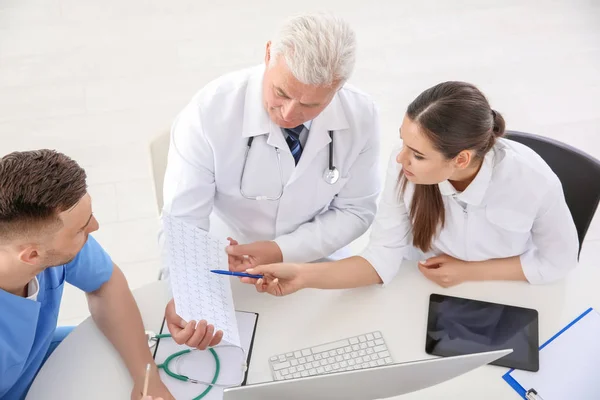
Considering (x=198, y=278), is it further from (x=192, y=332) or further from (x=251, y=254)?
(x=251, y=254)

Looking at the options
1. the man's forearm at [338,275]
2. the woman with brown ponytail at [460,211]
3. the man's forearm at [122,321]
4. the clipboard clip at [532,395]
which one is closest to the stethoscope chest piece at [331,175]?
the woman with brown ponytail at [460,211]

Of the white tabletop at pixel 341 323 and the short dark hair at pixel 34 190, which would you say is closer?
the short dark hair at pixel 34 190

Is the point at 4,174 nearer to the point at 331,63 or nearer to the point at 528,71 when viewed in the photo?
the point at 331,63

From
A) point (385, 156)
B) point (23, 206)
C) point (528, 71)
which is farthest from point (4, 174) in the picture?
point (528, 71)

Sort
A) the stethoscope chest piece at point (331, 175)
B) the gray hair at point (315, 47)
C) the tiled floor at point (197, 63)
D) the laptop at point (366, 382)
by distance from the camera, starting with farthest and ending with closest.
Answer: the tiled floor at point (197, 63), the stethoscope chest piece at point (331, 175), the gray hair at point (315, 47), the laptop at point (366, 382)

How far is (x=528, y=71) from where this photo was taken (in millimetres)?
3320

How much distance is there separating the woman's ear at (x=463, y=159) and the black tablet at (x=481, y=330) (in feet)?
1.11

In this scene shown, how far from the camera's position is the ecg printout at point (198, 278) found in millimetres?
1419

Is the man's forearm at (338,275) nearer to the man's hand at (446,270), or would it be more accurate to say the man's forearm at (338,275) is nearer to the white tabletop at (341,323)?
the white tabletop at (341,323)

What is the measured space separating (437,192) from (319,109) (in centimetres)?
39

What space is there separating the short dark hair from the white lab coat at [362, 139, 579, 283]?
0.77 metres

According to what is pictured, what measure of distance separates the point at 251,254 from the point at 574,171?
2.97ft

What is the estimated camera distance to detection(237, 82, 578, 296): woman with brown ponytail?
1.46m

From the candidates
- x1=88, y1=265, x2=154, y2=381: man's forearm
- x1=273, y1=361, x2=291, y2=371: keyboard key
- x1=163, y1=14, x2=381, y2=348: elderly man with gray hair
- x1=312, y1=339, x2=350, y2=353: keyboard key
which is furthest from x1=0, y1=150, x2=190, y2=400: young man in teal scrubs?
x1=312, y1=339, x2=350, y2=353: keyboard key
